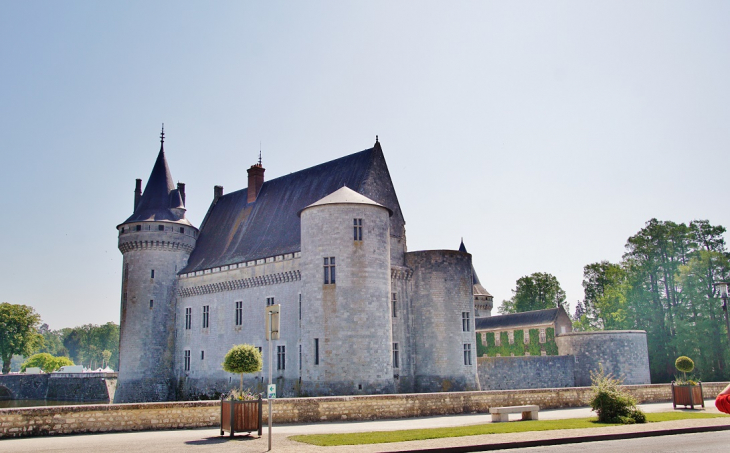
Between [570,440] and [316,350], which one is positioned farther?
[316,350]

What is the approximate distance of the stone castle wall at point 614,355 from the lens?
39.0m

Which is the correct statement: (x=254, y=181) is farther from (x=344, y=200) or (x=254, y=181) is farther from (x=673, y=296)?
(x=673, y=296)

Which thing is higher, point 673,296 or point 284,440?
point 673,296

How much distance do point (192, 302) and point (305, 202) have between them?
396 inches

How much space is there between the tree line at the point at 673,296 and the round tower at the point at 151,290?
3564 cm

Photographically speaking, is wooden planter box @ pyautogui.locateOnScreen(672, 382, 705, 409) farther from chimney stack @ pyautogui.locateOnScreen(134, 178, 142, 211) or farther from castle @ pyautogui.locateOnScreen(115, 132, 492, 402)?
chimney stack @ pyautogui.locateOnScreen(134, 178, 142, 211)

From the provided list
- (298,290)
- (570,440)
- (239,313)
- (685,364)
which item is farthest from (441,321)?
(570,440)

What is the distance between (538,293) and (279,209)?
147ft

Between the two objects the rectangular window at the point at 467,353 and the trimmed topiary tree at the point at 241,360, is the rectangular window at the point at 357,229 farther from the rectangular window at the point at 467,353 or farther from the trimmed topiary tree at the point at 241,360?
the trimmed topiary tree at the point at 241,360

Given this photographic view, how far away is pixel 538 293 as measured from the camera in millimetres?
73625

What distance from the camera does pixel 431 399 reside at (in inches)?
795

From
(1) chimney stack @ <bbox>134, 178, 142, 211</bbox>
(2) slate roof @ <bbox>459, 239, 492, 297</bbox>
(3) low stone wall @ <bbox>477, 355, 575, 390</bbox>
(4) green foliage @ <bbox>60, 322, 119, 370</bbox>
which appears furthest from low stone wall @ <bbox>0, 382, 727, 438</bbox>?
(4) green foliage @ <bbox>60, 322, 119, 370</bbox>

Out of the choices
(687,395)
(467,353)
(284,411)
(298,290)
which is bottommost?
(687,395)

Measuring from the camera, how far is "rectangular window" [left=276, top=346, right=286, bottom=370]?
3234 cm
